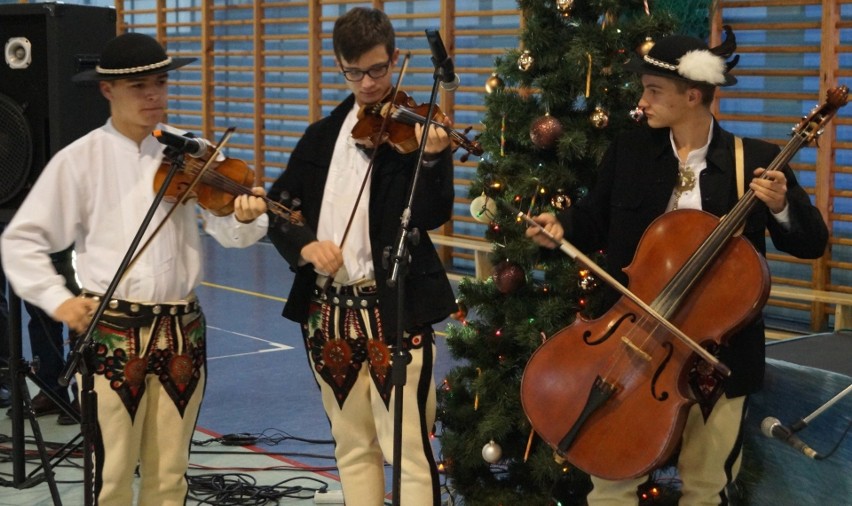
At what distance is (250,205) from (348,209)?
28 cm

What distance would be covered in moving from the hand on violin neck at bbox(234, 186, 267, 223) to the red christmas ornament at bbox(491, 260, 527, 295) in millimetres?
946

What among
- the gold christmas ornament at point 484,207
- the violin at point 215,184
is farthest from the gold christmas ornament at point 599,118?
the violin at point 215,184

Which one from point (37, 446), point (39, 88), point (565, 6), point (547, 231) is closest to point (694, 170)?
point (547, 231)

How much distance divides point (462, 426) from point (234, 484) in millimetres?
973

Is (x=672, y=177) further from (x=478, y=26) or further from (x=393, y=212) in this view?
(x=478, y=26)

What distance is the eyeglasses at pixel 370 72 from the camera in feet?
9.02

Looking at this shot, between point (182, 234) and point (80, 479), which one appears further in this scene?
point (80, 479)

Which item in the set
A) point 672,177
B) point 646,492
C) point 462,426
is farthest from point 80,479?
point 672,177

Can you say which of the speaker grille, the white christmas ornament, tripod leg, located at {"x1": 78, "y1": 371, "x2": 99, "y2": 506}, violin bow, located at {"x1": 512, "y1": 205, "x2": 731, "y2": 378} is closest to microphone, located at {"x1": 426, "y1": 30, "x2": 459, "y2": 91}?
violin bow, located at {"x1": 512, "y1": 205, "x2": 731, "y2": 378}

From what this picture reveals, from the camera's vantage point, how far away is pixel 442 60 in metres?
2.62

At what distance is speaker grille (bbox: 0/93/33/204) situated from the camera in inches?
139

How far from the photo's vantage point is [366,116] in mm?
2805

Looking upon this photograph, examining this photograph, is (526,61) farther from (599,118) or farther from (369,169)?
(369,169)

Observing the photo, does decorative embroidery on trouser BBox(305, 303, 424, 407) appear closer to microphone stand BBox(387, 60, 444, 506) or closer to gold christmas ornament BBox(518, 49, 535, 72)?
microphone stand BBox(387, 60, 444, 506)
